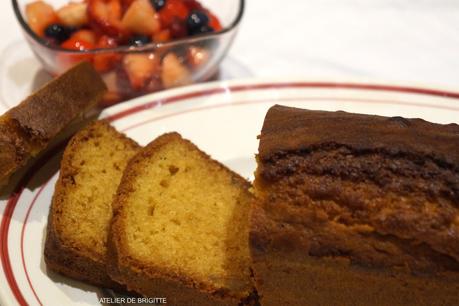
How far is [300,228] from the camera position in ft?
5.03

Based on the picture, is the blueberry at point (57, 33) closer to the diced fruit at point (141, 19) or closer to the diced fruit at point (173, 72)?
the diced fruit at point (141, 19)

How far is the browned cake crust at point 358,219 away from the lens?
4.92ft

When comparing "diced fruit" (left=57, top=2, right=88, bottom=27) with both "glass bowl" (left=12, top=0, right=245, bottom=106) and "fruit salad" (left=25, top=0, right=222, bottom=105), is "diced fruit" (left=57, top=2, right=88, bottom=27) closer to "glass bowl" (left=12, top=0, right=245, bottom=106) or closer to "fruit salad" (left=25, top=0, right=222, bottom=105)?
"fruit salad" (left=25, top=0, right=222, bottom=105)

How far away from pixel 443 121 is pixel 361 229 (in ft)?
3.81

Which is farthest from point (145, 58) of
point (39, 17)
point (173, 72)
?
point (39, 17)

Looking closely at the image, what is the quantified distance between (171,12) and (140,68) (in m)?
0.35

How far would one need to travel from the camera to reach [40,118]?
6.53 feet

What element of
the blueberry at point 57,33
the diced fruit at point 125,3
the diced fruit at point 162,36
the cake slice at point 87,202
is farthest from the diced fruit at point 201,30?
the cake slice at point 87,202

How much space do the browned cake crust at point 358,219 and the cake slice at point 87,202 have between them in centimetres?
56

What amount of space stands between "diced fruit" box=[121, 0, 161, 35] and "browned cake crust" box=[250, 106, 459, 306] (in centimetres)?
118

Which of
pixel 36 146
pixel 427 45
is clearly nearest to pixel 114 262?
pixel 36 146

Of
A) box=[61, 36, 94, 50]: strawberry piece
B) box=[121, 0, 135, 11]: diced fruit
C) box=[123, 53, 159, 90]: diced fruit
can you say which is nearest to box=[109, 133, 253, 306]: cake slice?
box=[123, 53, 159, 90]: diced fruit

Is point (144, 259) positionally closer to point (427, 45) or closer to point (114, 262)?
point (114, 262)

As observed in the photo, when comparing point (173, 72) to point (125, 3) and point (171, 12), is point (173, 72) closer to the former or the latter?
point (171, 12)
